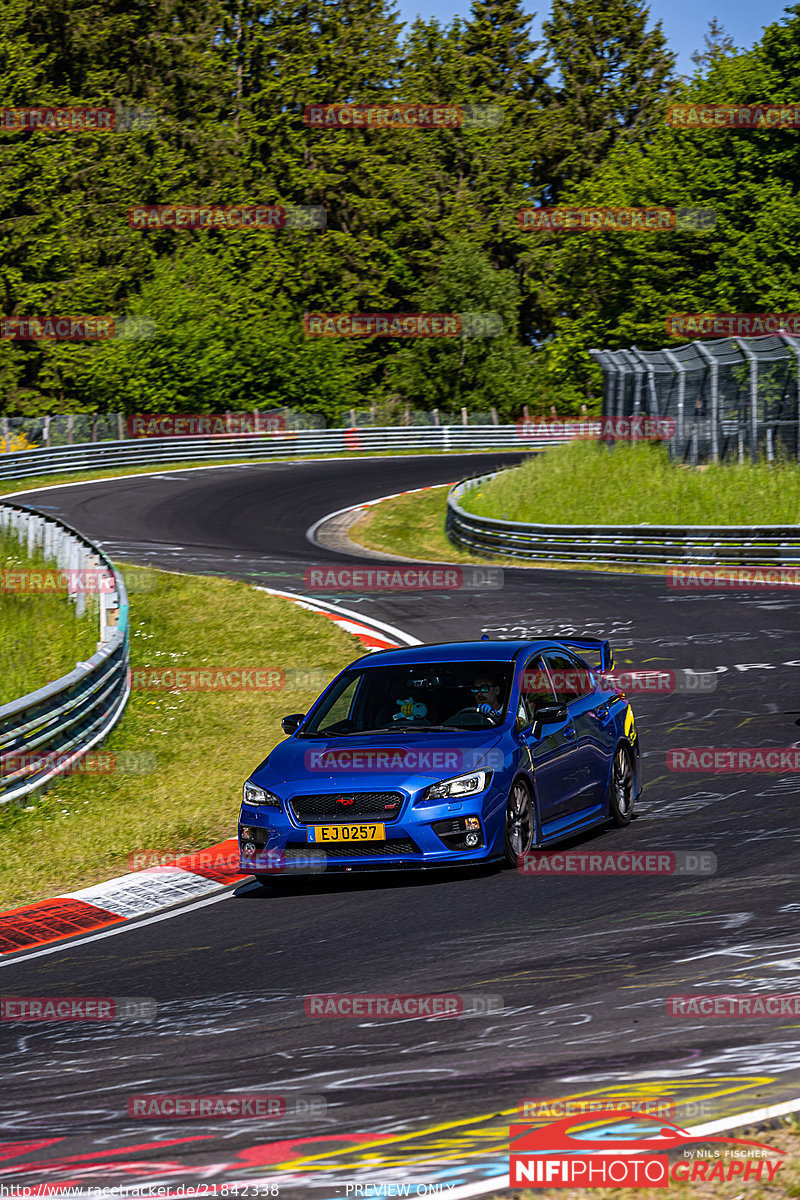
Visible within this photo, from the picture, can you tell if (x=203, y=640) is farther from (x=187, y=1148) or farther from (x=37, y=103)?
(x=37, y=103)

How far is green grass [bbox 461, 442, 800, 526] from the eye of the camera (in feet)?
102

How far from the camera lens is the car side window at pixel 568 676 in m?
11.4

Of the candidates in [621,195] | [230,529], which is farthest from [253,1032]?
[621,195]

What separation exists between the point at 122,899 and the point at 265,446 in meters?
43.2

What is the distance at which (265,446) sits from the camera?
53062mm

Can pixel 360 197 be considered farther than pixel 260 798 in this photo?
Yes

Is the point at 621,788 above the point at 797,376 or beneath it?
beneath

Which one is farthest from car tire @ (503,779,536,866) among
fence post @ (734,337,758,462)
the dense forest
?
the dense forest

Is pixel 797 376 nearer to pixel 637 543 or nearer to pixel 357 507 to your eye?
pixel 637 543

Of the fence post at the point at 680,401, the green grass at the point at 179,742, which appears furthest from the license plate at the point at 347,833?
the fence post at the point at 680,401

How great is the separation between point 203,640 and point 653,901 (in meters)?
13.8

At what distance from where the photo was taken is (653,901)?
341 inches

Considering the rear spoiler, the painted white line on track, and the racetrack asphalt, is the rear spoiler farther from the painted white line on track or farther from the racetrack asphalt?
the painted white line on track

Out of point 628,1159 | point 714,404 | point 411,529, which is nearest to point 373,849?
point 628,1159
